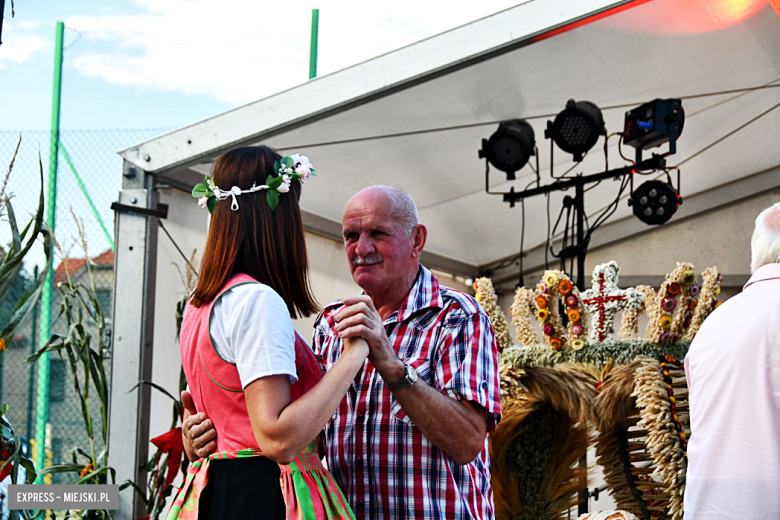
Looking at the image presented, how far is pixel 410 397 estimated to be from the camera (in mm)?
1411

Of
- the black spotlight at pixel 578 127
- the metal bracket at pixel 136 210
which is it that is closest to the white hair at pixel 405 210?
the metal bracket at pixel 136 210

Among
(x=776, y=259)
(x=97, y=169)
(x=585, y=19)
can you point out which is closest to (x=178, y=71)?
(x=97, y=169)

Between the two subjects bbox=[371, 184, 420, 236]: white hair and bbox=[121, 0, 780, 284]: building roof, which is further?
bbox=[121, 0, 780, 284]: building roof

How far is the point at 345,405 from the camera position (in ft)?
5.44

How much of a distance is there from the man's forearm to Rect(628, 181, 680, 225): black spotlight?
311 centimetres

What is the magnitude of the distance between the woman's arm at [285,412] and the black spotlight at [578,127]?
9.61ft

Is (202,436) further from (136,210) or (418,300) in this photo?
(136,210)

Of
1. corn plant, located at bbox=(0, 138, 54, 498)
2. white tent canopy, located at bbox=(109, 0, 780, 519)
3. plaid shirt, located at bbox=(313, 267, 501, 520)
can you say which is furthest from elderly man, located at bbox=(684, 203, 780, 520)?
corn plant, located at bbox=(0, 138, 54, 498)

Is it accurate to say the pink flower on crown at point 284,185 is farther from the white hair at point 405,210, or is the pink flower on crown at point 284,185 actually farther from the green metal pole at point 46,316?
the green metal pole at point 46,316

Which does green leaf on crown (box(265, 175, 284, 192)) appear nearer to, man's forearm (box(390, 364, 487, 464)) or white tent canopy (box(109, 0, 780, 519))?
man's forearm (box(390, 364, 487, 464))

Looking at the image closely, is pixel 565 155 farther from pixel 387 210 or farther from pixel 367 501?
pixel 367 501

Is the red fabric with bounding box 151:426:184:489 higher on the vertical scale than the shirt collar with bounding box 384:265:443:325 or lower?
lower

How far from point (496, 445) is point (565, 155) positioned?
2.72 meters

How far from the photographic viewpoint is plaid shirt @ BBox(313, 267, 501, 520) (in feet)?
5.03
